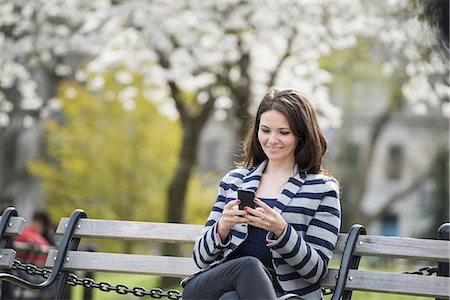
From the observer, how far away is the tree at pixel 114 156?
101 ft

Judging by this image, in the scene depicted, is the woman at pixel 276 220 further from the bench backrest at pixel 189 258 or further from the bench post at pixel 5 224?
the bench post at pixel 5 224

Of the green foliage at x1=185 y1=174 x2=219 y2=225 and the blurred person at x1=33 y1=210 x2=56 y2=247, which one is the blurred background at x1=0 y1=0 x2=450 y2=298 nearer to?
the green foliage at x1=185 y1=174 x2=219 y2=225

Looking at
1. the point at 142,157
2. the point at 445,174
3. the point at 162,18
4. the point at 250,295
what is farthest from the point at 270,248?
the point at 445,174

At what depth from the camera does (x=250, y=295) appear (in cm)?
487

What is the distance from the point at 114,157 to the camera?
101 feet

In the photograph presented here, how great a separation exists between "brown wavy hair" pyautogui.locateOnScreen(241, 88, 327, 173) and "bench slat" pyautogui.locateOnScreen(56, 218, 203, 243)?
772mm

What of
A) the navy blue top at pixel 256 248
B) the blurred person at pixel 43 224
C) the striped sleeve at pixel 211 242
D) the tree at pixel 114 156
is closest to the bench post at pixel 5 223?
the striped sleeve at pixel 211 242

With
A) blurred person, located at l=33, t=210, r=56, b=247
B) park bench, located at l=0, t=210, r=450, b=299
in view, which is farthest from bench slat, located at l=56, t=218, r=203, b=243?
blurred person, located at l=33, t=210, r=56, b=247

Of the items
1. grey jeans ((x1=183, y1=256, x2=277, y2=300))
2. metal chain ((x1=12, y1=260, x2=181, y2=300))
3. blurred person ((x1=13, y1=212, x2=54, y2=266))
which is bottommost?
grey jeans ((x1=183, y1=256, x2=277, y2=300))

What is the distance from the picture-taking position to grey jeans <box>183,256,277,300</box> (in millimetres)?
4875

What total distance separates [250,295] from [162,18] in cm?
940

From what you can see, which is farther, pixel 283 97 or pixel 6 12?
pixel 6 12

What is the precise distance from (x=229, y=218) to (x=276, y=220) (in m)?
0.24

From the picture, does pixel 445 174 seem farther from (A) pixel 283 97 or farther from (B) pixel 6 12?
(A) pixel 283 97
